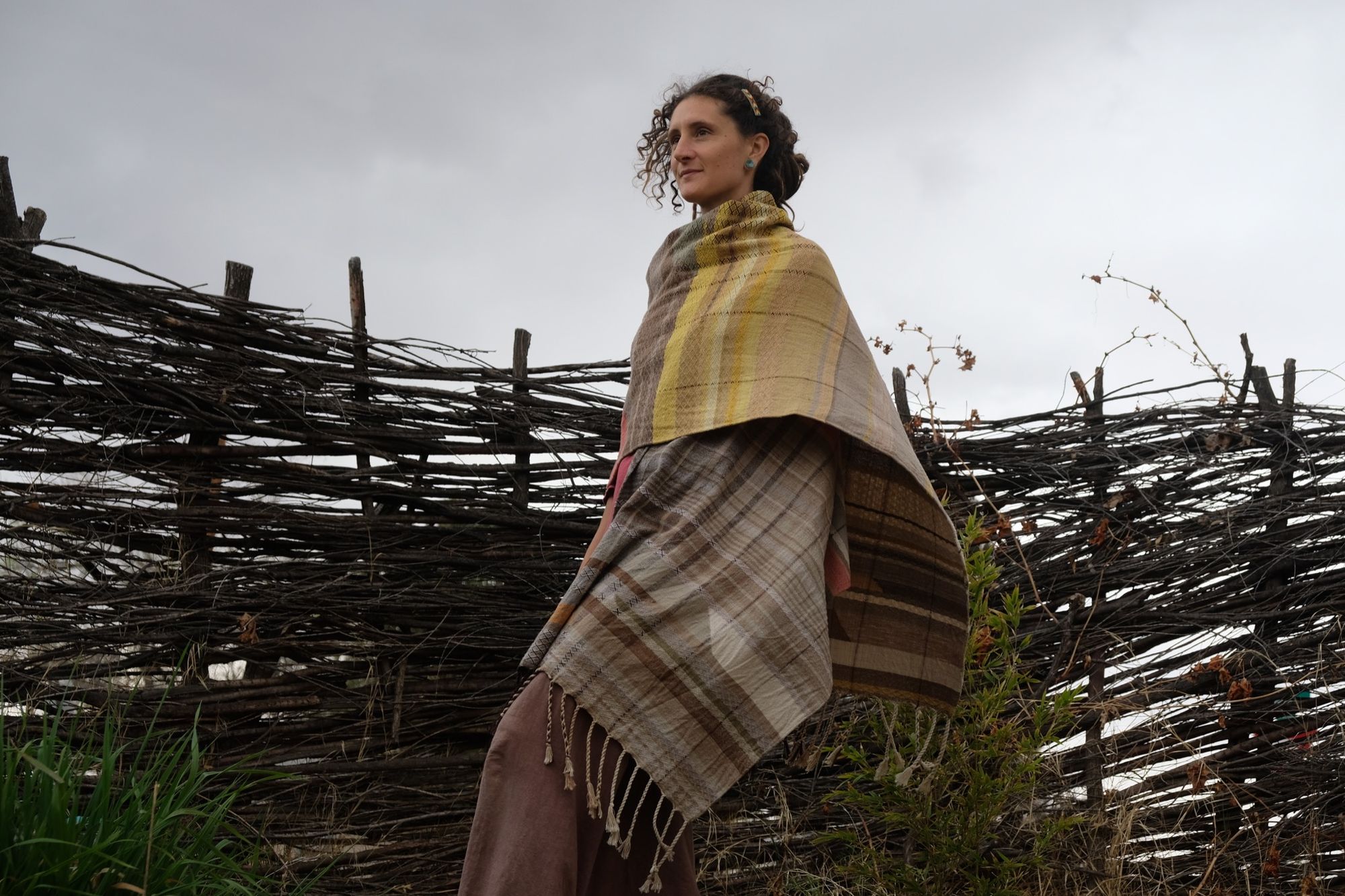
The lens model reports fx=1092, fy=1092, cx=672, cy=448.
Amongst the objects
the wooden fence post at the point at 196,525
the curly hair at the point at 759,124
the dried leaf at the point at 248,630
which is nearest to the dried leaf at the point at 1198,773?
the curly hair at the point at 759,124

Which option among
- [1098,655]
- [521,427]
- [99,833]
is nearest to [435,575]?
[521,427]

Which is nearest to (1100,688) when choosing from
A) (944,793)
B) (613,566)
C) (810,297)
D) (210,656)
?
(944,793)

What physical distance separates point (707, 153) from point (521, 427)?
1614mm

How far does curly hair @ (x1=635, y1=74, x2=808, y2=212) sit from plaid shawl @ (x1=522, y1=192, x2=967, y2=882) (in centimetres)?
23

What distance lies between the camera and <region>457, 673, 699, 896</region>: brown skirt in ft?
5.20

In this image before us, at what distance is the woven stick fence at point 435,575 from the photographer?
10.4 ft

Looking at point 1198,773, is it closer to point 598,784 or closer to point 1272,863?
point 1272,863

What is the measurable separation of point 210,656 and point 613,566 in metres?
1.91

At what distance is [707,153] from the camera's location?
2.31 metres

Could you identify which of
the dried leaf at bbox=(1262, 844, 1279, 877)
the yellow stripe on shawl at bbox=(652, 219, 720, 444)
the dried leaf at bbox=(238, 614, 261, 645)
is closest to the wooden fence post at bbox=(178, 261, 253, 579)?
the dried leaf at bbox=(238, 614, 261, 645)

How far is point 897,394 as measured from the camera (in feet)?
13.9

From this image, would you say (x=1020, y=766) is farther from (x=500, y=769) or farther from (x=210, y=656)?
(x=210, y=656)

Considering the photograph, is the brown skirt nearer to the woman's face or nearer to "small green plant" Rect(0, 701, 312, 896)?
"small green plant" Rect(0, 701, 312, 896)

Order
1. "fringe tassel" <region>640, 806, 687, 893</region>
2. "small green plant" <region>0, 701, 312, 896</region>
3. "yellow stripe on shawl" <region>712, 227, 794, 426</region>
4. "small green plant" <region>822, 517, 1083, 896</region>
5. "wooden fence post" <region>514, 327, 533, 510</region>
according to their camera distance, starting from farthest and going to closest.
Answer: "wooden fence post" <region>514, 327, 533, 510</region>
"small green plant" <region>822, 517, 1083, 896</region>
"yellow stripe on shawl" <region>712, 227, 794, 426</region>
"small green plant" <region>0, 701, 312, 896</region>
"fringe tassel" <region>640, 806, 687, 893</region>
